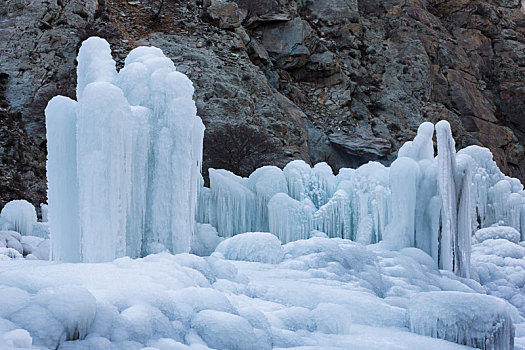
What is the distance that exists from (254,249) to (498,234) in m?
10.4

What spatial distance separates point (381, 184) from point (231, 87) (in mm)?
15109

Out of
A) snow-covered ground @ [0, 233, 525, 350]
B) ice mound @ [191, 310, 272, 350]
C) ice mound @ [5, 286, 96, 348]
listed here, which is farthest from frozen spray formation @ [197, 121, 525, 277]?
ice mound @ [5, 286, 96, 348]

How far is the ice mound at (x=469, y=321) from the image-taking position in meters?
7.52

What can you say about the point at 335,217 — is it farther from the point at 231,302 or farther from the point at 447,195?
the point at 231,302

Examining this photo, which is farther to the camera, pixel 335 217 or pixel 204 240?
pixel 335 217

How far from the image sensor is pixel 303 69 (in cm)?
3984

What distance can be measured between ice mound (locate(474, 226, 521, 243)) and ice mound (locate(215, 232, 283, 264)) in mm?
9168

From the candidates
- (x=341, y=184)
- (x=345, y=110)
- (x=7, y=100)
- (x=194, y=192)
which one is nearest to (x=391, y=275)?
(x=194, y=192)

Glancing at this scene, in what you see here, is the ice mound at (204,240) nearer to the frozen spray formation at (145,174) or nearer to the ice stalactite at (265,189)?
the ice stalactite at (265,189)

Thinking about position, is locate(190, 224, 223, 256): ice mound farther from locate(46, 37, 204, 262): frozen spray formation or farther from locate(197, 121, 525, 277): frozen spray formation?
locate(46, 37, 204, 262): frozen spray formation

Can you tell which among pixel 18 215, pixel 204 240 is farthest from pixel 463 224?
pixel 18 215

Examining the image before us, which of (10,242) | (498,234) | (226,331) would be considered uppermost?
(498,234)

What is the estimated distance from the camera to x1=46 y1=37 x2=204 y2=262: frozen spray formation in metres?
8.75

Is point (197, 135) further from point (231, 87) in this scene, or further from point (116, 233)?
point (231, 87)
